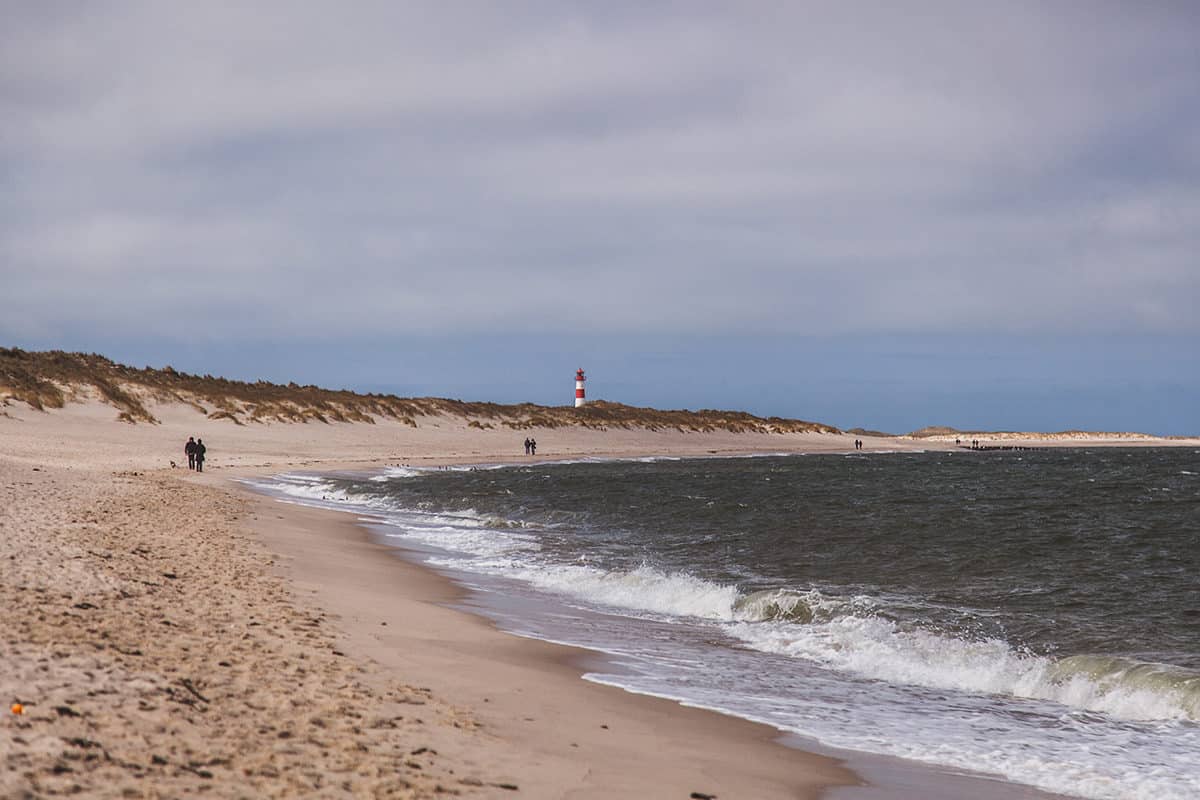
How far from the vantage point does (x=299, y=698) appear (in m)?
7.12

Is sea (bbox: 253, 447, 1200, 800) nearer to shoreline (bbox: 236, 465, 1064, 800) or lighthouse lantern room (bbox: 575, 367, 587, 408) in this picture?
shoreline (bbox: 236, 465, 1064, 800)

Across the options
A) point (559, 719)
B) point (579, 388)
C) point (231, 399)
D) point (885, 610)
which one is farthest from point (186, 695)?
point (579, 388)

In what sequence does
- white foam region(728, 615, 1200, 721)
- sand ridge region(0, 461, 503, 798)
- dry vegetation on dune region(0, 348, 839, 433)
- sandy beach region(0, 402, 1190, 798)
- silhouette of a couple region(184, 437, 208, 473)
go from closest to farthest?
sand ridge region(0, 461, 503, 798)
sandy beach region(0, 402, 1190, 798)
white foam region(728, 615, 1200, 721)
silhouette of a couple region(184, 437, 208, 473)
dry vegetation on dune region(0, 348, 839, 433)

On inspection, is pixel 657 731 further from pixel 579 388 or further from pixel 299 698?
pixel 579 388

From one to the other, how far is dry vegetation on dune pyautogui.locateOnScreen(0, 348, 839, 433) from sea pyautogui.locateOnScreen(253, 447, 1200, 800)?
32.2 m

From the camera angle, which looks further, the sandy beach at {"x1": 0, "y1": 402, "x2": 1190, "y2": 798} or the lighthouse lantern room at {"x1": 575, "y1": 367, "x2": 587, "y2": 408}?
the lighthouse lantern room at {"x1": 575, "y1": 367, "x2": 587, "y2": 408}

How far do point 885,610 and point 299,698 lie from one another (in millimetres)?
10925

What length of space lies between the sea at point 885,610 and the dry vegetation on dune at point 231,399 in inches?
1267

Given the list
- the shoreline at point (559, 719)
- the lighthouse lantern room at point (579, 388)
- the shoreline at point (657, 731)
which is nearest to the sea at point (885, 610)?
the shoreline at point (657, 731)

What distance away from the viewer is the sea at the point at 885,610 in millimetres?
9062

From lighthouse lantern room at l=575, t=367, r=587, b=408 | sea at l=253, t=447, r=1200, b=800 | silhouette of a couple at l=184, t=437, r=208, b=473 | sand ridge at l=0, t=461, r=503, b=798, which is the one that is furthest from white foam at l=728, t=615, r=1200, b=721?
lighthouse lantern room at l=575, t=367, r=587, b=408

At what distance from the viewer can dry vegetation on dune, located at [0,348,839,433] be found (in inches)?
2360

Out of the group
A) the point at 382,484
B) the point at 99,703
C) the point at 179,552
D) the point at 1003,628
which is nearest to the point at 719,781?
the point at 99,703

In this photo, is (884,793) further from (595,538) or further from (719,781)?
(595,538)
